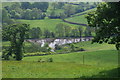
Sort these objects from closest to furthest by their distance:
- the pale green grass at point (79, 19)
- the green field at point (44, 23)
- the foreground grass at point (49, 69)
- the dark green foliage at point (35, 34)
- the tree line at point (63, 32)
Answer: the foreground grass at point (49, 69) → the dark green foliage at point (35, 34) → the tree line at point (63, 32) → the green field at point (44, 23) → the pale green grass at point (79, 19)

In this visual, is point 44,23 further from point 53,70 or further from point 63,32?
point 53,70

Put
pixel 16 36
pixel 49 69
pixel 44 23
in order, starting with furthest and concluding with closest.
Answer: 1. pixel 44 23
2. pixel 16 36
3. pixel 49 69

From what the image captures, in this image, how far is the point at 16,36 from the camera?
57.9 metres

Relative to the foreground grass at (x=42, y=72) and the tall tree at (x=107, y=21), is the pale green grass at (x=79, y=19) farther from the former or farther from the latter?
the tall tree at (x=107, y=21)

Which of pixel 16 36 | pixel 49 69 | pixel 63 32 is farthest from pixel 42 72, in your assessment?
pixel 63 32

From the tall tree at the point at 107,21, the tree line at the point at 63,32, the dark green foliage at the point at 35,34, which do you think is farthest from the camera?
the tree line at the point at 63,32

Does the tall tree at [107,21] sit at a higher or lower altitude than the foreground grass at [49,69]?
higher

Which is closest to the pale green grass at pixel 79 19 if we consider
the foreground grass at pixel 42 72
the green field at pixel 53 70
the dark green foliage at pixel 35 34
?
the dark green foliage at pixel 35 34

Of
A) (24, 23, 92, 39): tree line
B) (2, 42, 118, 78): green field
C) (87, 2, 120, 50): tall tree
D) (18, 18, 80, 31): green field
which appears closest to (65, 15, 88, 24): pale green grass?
(18, 18, 80, 31): green field

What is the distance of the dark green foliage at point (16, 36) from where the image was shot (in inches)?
2133

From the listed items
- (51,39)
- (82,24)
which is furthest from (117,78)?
(82,24)

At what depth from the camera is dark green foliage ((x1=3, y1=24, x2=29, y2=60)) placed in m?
54.2

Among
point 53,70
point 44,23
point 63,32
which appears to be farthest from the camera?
point 44,23

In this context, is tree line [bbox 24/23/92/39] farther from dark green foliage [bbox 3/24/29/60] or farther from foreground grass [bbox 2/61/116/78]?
foreground grass [bbox 2/61/116/78]
